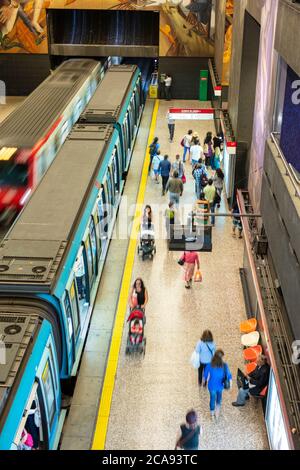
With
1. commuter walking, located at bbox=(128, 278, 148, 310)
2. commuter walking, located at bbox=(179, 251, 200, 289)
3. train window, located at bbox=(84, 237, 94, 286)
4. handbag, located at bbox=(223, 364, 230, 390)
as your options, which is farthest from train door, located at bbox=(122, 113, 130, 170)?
handbag, located at bbox=(223, 364, 230, 390)

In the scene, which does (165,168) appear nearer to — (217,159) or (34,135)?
(217,159)

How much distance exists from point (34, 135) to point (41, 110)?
2.56m

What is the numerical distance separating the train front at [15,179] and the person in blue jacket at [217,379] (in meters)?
6.59

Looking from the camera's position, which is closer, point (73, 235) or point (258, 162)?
point (73, 235)

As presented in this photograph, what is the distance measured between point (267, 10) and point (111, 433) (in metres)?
7.81

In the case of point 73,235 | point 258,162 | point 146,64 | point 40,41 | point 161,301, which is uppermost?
point 146,64

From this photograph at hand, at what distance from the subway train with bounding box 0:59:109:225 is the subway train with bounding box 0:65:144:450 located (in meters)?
0.84

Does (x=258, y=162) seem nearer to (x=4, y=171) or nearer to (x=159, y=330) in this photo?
(x=159, y=330)

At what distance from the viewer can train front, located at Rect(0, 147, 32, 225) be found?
48.3 feet

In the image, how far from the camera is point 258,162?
42.6ft

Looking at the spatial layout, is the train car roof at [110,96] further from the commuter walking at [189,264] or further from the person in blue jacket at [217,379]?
the person in blue jacket at [217,379]

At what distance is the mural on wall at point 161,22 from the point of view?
28672 mm

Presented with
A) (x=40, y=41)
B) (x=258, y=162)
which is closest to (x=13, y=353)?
(x=258, y=162)

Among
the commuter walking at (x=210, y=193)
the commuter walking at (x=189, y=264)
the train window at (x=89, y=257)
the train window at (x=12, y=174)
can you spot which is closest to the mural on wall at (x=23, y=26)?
the commuter walking at (x=210, y=193)
